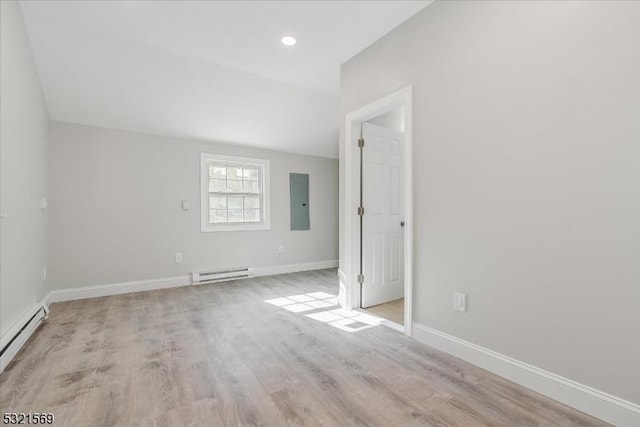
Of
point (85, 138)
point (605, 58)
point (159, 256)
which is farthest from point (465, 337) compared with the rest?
point (85, 138)

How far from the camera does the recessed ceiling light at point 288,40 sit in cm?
273

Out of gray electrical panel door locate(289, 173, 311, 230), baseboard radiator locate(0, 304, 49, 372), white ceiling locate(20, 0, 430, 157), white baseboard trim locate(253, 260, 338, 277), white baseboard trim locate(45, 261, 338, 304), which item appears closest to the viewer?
baseboard radiator locate(0, 304, 49, 372)

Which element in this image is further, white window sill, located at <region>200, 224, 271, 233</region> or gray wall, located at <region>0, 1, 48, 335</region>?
white window sill, located at <region>200, 224, 271, 233</region>

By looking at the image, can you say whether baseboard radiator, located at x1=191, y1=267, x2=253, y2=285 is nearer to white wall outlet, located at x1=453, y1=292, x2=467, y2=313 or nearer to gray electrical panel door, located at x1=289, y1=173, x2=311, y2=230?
gray electrical panel door, located at x1=289, y1=173, x2=311, y2=230


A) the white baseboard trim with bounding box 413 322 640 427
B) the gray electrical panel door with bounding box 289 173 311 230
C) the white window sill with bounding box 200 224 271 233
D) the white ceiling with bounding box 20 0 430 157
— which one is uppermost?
the white ceiling with bounding box 20 0 430 157

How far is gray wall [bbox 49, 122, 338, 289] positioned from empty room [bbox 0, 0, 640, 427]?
3 centimetres

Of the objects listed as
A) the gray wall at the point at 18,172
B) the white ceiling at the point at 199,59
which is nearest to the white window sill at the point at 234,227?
the white ceiling at the point at 199,59

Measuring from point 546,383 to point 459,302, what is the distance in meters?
0.62

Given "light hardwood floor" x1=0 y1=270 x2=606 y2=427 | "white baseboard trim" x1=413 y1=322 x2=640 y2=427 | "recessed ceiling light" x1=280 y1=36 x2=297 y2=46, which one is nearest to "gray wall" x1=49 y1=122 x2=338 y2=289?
"light hardwood floor" x1=0 y1=270 x2=606 y2=427

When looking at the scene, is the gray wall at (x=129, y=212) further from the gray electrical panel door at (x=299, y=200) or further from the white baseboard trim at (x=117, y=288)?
the gray electrical panel door at (x=299, y=200)

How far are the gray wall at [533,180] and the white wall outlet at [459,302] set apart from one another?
0.03 meters

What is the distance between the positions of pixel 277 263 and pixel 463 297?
12.1 feet

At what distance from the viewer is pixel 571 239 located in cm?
156

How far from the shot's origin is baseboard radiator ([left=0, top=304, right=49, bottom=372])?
6.55 ft
